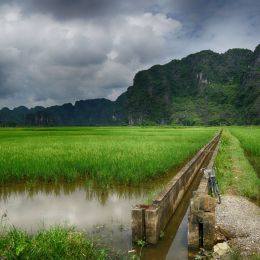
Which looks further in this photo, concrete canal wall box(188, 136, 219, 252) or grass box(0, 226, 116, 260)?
concrete canal wall box(188, 136, 219, 252)

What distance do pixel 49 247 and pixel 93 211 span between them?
128 inches

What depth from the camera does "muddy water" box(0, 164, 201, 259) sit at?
18.1 ft

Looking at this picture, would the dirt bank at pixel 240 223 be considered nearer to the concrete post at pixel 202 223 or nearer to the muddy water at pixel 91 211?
the concrete post at pixel 202 223

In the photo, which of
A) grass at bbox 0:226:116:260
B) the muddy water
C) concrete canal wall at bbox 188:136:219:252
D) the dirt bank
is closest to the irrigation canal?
the muddy water

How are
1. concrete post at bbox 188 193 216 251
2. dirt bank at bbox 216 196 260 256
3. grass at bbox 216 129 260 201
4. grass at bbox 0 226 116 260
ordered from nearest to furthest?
grass at bbox 0 226 116 260
dirt bank at bbox 216 196 260 256
concrete post at bbox 188 193 216 251
grass at bbox 216 129 260 201

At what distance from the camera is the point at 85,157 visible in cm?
1377

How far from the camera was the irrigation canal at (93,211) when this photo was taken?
5.50 metres

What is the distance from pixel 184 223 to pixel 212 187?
4.08ft

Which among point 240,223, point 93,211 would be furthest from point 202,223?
point 93,211

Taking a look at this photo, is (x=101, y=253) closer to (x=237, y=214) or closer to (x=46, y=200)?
(x=237, y=214)

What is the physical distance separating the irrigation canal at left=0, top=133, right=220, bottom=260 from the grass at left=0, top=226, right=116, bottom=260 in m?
0.90

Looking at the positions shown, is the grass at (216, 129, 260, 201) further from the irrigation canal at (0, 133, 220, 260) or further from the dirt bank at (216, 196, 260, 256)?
the irrigation canal at (0, 133, 220, 260)

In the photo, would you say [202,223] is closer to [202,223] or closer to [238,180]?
[202,223]

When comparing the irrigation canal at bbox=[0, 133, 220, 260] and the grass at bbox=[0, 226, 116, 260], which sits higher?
the grass at bbox=[0, 226, 116, 260]
